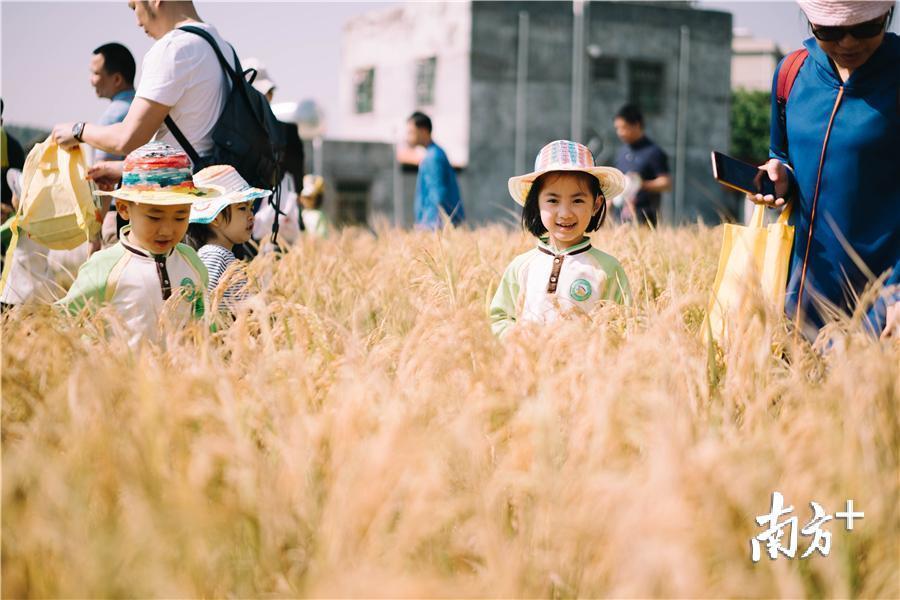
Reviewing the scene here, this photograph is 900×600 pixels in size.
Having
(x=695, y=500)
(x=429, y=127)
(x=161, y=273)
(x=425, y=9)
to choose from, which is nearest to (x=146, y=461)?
(x=695, y=500)

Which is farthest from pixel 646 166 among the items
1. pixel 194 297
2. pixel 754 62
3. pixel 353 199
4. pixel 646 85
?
pixel 754 62

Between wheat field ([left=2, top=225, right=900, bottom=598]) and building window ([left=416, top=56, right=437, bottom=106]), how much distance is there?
2144 centimetres

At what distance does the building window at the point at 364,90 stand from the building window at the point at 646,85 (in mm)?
6479

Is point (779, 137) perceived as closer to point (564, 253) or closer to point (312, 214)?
point (564, 253)

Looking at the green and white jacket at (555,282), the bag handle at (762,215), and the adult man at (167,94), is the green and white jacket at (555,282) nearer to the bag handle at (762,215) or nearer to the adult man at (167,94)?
the bag handle at (762,215)

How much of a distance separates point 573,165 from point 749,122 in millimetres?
36721

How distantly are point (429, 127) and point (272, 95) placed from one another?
5.23 feet

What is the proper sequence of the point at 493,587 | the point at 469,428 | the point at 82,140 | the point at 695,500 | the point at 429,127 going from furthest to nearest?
1. the point at 429,127
2. the point at 82,140
3. the point at 469,428
4. the point at 695,500
5. the point at 493,587

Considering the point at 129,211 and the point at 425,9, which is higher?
the point at 425,9

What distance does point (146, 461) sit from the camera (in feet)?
4.61

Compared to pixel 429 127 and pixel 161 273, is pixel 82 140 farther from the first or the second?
pixel 429 127

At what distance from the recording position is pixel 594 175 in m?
2.89

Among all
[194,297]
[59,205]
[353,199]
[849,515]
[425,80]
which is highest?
[425,80]

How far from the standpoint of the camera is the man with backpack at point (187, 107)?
303cm
